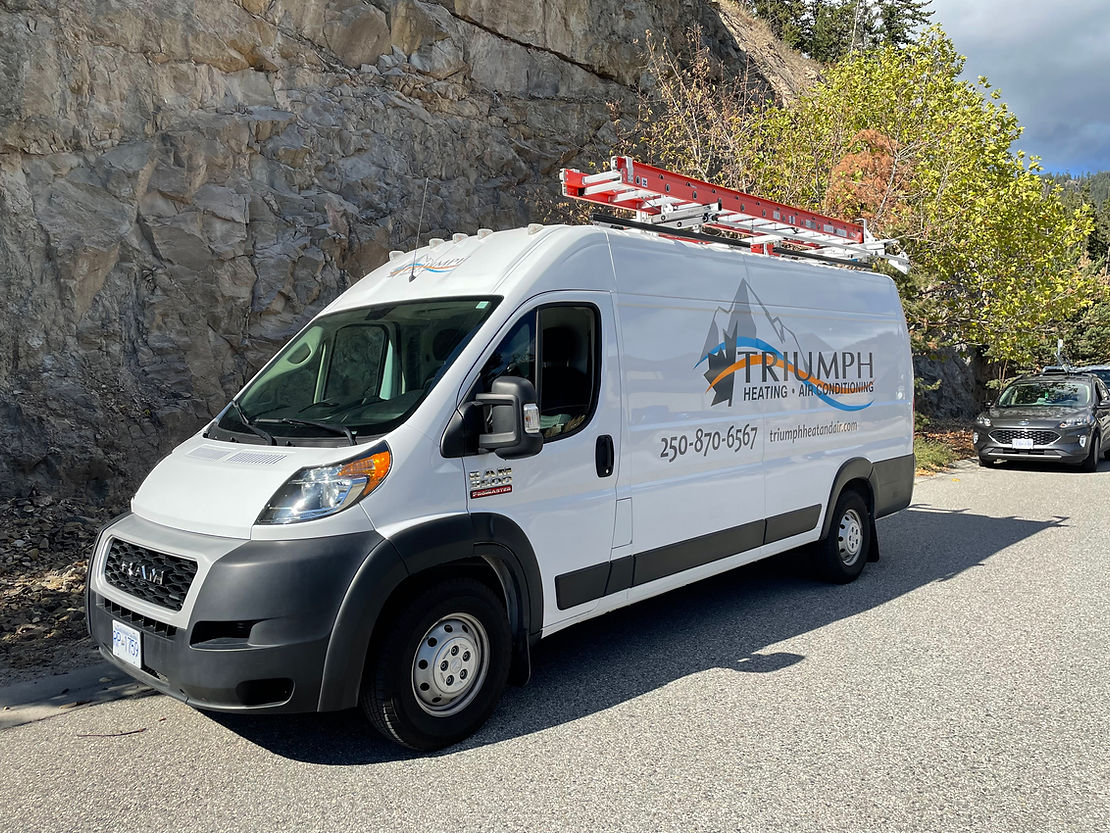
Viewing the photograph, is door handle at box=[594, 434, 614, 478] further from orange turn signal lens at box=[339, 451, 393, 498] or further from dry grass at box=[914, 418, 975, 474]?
dry grass at box=[914, 418, 975, 474]

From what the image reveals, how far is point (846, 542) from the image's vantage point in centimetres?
702

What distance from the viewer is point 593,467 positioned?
4727 millimetres

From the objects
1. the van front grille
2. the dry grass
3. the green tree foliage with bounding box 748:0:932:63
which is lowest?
the dry grass

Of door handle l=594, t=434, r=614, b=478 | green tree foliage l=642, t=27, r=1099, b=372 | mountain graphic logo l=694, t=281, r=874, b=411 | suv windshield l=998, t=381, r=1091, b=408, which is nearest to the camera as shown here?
door handle l=594, t=434, r=614, b=478

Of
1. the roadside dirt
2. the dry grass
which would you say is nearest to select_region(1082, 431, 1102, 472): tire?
the dry grass

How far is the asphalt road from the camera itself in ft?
11.4

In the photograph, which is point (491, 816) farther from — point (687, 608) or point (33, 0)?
point (33, 0)

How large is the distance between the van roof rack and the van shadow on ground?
263 centimetres

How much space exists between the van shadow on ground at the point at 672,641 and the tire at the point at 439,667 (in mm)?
150

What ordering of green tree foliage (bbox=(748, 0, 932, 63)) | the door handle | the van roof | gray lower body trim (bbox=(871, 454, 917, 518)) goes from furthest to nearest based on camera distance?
green tree foliage (bbox=(748, 0, 932, 63))
gray lower body trim (bbox=(871, 454, 917, 518))
the door handle
the van roof

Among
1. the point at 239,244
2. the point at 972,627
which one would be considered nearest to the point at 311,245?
the point at 239,244

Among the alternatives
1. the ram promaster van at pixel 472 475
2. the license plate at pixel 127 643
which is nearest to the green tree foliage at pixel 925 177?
the ram promaster van at pixel 472 475

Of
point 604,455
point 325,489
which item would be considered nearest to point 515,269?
point 604,455

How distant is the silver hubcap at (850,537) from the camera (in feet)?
22.9
